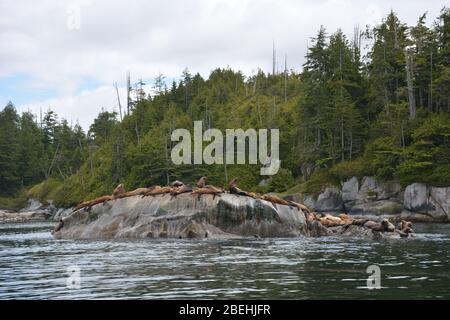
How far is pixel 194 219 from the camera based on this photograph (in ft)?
122

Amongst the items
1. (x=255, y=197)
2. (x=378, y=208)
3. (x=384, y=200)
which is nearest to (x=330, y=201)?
(x=384, y=200)

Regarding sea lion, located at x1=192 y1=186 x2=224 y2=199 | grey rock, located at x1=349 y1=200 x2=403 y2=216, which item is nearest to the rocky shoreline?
grey rock, located at x1=349 y1=200 x2=403 y2=216

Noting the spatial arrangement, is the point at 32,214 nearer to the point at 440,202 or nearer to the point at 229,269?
the point at 440,202

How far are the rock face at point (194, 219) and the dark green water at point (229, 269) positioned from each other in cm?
404

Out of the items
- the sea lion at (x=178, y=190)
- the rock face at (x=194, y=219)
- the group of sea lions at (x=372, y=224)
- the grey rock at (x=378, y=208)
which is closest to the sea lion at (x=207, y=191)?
the rock face at (x=194, y=219)

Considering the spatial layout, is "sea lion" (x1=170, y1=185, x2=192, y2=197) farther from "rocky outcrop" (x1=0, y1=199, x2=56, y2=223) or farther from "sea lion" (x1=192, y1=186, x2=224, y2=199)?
"rocky outcrop" (x1=0, y1=199, x2=56, y2=223)

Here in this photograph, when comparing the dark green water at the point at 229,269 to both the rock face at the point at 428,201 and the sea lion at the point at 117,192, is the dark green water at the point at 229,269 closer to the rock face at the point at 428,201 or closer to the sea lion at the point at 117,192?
the sea lion at the point at 117,192

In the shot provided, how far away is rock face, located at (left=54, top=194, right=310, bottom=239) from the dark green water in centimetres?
404

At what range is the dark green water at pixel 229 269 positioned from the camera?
15898mm

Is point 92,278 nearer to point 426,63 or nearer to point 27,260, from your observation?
point 27,260

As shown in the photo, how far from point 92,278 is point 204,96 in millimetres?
116543

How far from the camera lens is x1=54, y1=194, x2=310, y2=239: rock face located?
37.0m
